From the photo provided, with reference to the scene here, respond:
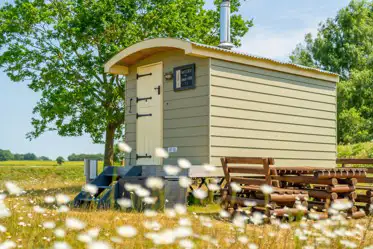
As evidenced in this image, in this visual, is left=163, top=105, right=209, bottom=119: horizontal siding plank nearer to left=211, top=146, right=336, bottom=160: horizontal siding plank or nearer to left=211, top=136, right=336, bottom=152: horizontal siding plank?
left=211, top=136, right=336, bottom=152: horizontal siding plank

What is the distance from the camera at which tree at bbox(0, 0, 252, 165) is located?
17703 millimetres

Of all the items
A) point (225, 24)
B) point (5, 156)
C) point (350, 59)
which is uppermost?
point (350, 59)

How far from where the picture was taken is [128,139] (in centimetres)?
1175

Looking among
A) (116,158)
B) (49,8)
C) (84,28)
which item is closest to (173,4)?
(84,28)

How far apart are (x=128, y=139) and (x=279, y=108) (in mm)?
3549

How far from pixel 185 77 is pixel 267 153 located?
249cm

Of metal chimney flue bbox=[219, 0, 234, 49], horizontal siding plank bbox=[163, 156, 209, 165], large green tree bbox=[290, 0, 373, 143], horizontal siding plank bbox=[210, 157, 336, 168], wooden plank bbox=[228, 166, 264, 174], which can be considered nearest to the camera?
wooden plank bbox=[228, 166, 264, 174]

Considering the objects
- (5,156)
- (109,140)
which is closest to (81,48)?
(109,140)

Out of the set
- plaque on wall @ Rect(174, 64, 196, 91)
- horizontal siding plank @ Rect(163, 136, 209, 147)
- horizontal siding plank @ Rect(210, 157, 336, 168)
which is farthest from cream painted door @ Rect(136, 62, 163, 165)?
horizontal siding plank @ Rect(210, 157, 336, 168)

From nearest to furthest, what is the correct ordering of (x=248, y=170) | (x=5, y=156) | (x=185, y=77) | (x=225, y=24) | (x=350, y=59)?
(x=248, y=170) → (x=185, y=77) → (x=225, y=24) → (x=350, y=59) → (x=5, y=156)

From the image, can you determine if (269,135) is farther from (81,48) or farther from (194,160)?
(81,48)

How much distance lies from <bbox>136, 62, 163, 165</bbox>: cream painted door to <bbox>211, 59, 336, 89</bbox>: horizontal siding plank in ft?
5.12

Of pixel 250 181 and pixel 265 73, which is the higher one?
pixel 265 73

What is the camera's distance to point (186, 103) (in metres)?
10.1
